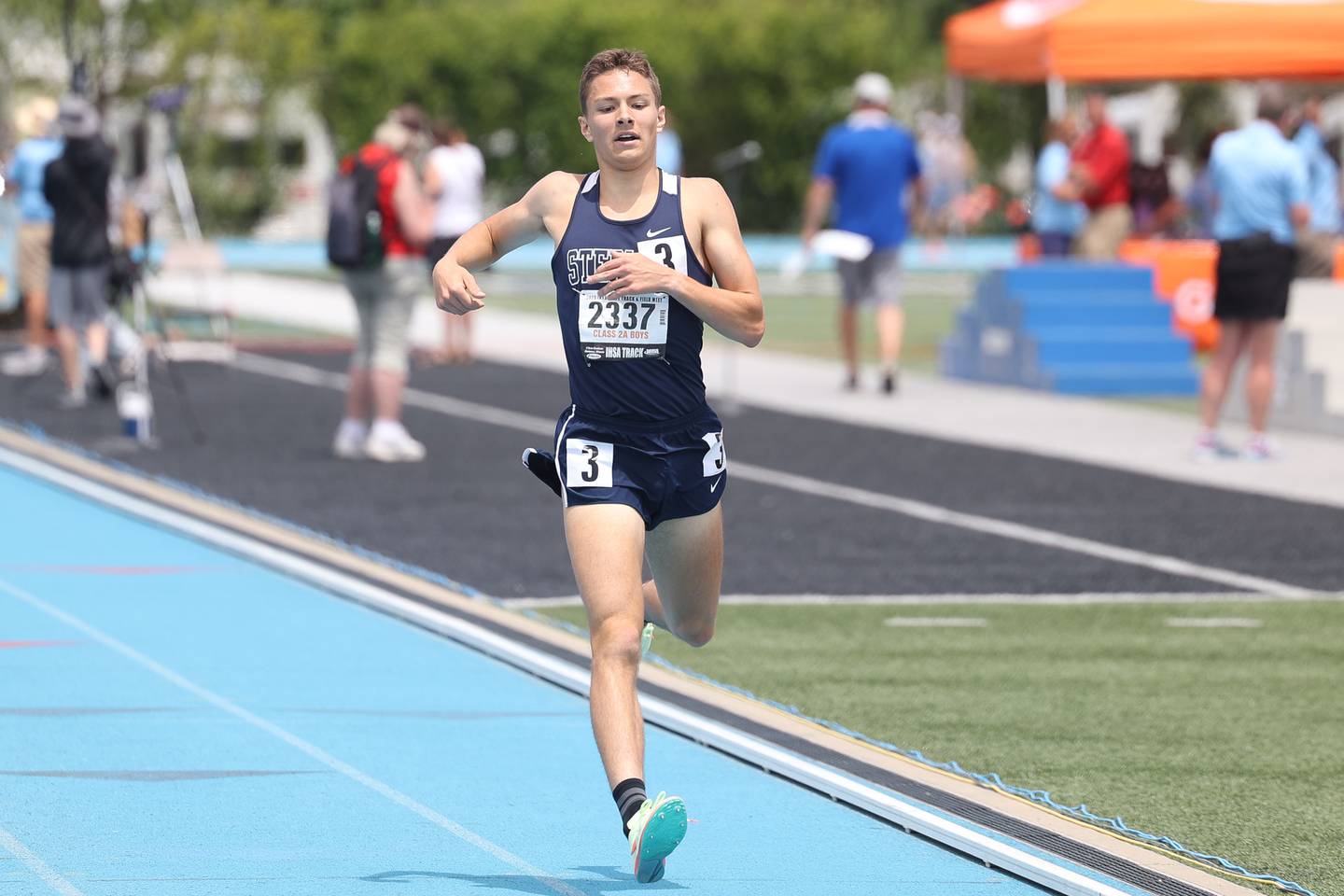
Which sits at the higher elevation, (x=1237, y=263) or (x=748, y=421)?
(x=1237, y=263)

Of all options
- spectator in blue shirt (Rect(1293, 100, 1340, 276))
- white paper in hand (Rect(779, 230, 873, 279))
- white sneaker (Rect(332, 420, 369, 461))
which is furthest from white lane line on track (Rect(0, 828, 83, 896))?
spectator in blue shirt (Rect(1293, 100, 1340, 276))

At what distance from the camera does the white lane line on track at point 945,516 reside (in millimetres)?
10805

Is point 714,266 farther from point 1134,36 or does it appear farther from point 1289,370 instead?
point 1134,36

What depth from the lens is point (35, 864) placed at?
5770mm

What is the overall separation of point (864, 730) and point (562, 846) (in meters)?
1.74

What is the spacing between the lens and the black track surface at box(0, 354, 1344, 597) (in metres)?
10.9

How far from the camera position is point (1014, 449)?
1546 cm

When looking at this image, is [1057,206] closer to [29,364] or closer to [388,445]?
[29,364]

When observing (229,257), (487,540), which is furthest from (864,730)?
(229,257)

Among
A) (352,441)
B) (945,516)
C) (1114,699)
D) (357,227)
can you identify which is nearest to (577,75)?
(352,441)

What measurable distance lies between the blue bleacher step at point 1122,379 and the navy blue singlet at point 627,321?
1364 cm

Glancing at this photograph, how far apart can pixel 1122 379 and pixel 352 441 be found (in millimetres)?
7080

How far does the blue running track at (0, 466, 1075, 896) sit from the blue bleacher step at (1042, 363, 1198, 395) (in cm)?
1048

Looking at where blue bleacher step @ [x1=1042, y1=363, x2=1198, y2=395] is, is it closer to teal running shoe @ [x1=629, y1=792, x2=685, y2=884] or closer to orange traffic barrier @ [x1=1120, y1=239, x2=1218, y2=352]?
orange traffic barrier @ [x1=1120, y1=239, x2=1218, y2=352]
